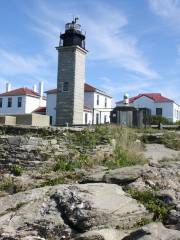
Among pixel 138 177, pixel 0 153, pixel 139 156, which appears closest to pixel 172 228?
pixel 138 177

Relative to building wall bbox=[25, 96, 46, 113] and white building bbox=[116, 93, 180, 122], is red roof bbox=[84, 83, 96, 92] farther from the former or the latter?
building wall bbox=[25, 96, 46, 113]

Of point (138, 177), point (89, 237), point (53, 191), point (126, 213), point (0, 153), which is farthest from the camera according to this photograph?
point (0, 153)

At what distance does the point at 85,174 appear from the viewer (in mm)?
9953

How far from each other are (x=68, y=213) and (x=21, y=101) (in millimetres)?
39849

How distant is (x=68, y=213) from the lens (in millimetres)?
7895

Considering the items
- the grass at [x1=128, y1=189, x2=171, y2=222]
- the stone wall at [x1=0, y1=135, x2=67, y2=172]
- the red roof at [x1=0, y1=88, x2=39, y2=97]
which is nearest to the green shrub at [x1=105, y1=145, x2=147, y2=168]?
the stone wall at [x1=0, y1=135, x2=67, y2=172]

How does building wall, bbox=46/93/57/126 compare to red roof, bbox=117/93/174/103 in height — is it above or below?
below

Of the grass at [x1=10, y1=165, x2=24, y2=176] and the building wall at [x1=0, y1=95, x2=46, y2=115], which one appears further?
the building wall at [x1=0, y1=95, x2=46, y2=115]

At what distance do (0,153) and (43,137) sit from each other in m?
1.09

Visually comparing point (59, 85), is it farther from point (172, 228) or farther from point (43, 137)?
point (172, 228)

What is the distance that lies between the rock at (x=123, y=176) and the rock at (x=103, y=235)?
1.67 m

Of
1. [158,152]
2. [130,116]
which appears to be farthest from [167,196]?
[130,116]

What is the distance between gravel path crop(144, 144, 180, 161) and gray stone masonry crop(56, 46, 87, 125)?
49.3ft

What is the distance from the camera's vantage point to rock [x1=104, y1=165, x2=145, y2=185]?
905cm
